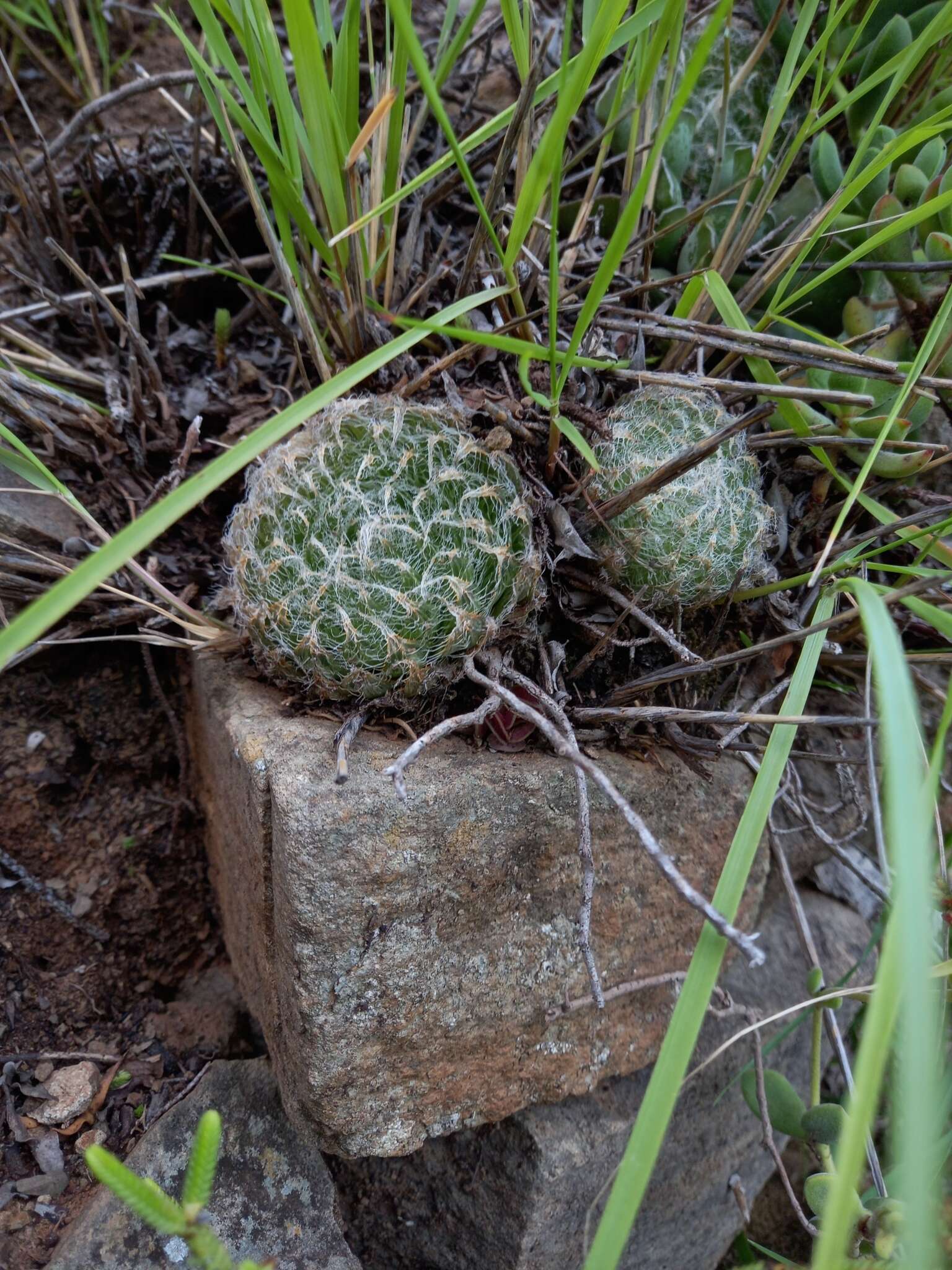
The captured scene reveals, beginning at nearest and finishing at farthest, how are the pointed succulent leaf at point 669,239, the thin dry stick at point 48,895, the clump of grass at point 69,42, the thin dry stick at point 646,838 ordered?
1. the thin dry stick at point 646,838
2. the thin dry stick at point 48,895
3. the pointed succulent leaf at point 669,239
4. the clump of grass at point 69,42

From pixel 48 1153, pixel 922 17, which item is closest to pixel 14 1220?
pixel 48 1153

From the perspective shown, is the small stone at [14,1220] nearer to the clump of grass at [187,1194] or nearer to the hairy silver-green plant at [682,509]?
the clump of grass at [187,1194]

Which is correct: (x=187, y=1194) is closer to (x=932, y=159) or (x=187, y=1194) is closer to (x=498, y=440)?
(x=498, y=440)

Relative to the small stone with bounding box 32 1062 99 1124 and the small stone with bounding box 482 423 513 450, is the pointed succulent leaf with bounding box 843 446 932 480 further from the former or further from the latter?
the small stone with bounding box 32 1062 99 1124

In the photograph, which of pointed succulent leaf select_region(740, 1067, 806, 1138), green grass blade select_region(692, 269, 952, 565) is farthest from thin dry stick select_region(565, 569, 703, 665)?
pointed succulent leaf select_region(740, 1067, 806, 1138)

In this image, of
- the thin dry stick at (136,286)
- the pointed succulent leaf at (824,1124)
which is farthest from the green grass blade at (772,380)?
the thin dry stick at (136,286)
